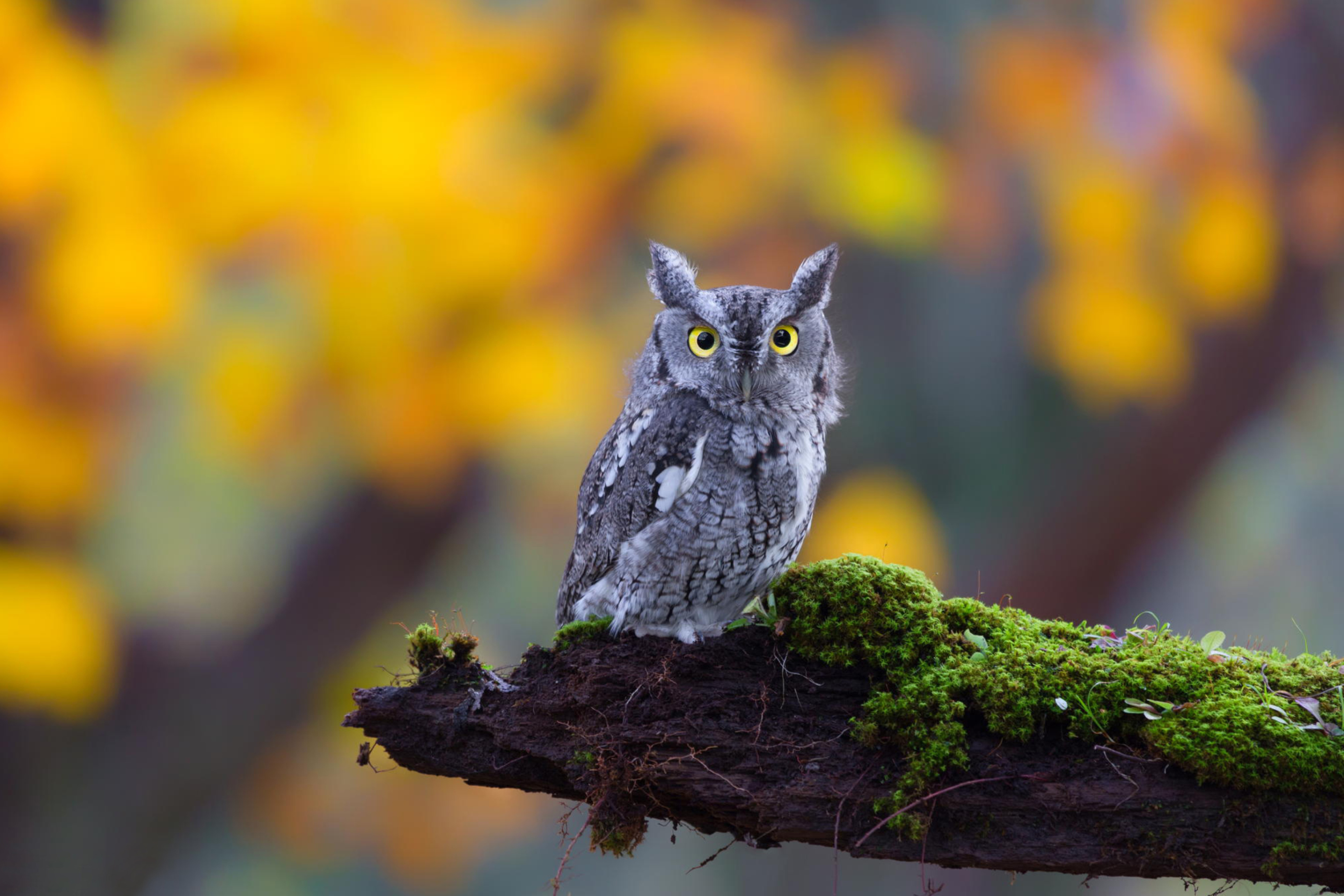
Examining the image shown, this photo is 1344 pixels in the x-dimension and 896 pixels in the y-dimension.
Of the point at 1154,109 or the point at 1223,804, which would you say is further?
the point at 1154,109

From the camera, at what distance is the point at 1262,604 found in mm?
4973

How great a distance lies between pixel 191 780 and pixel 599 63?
2781 mm

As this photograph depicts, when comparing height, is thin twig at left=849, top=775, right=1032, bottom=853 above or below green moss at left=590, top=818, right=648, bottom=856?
above

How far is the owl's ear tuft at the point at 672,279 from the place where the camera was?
181 cm

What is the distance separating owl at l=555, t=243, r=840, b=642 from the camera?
1.73m

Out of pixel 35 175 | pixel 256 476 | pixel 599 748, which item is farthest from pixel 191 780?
pixel 599 748

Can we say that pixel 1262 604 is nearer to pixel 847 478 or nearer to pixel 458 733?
pixel 847 478

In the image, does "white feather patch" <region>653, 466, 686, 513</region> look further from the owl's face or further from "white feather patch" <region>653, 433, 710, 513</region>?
the owl's face

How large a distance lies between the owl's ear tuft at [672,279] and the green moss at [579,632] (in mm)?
590

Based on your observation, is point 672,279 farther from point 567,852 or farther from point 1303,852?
point 1303,852

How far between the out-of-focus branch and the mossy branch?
5.39 ft

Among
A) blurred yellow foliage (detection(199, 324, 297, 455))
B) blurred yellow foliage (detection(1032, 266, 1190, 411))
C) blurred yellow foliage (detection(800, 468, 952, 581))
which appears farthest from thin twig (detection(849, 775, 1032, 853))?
blurred yellow foliage (detection(199, 324, 297, 455))

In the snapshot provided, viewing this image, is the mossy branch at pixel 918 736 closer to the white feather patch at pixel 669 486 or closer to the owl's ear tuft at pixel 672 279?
the white feather patch at pixel 669 486

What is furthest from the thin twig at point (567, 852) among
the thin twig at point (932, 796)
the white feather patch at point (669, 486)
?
the white feather patch at point (669, 486)
